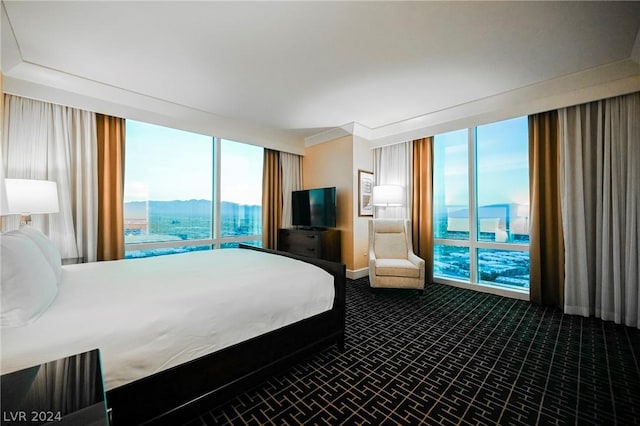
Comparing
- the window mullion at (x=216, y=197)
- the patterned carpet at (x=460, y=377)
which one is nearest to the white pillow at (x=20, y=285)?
the patterned carpet at (x=460, y=377)

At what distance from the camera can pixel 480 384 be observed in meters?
1.75

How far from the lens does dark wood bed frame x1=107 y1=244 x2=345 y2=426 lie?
47.7 inches

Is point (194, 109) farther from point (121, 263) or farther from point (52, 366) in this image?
point (52, 366)

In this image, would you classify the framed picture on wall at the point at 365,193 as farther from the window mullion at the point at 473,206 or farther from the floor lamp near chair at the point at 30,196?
the floor lamp near chair at the point at 30,196

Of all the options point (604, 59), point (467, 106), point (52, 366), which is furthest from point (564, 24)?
point (52, 366)

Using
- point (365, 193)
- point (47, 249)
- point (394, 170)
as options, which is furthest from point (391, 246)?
point (47, 249)

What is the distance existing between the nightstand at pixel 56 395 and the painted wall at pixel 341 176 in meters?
3.83

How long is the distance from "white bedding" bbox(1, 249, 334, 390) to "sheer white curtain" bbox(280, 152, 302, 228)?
2.92 metres

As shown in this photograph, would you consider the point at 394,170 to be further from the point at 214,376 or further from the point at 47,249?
the point at 47,249

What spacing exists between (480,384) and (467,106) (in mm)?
3445

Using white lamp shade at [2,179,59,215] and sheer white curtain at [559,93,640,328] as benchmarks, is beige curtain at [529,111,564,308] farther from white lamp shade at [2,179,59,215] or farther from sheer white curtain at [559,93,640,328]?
white lamp shade at [2,179,59,215]

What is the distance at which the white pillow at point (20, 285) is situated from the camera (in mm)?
1072

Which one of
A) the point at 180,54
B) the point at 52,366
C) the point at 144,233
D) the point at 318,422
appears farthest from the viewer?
the point at 144,233

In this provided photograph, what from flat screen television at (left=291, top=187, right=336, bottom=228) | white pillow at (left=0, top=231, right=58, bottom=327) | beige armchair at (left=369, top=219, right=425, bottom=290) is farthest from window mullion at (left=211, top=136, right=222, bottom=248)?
white pillow at (left=0, top=231, right=58, bottom=327)
